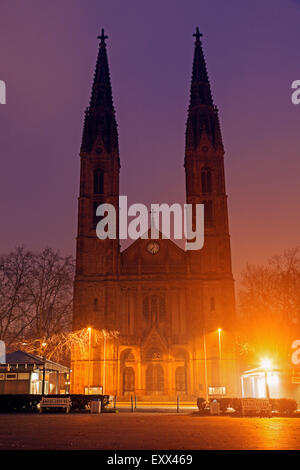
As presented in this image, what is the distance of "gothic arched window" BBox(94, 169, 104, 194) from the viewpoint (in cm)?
6364

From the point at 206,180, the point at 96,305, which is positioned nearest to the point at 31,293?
the point at 96,305

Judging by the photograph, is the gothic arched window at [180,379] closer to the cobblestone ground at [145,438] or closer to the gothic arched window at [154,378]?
the gothic arched window at [154,378]

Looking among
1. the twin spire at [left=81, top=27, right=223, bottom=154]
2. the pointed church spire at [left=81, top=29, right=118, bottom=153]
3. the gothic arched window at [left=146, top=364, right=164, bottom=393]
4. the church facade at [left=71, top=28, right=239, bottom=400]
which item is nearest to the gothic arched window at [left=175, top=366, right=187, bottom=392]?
the church facade at [left=71, top=28, right=239, bottom=400]

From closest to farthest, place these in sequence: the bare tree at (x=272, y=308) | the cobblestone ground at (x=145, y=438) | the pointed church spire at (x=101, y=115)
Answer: the cobblestone ground at (x=145, y=438), the bare tree at (x=272, y=308), the pointed church spire at (x=101, y=115)

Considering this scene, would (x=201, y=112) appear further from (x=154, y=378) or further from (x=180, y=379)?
(x=154, y=378)

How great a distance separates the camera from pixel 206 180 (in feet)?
209

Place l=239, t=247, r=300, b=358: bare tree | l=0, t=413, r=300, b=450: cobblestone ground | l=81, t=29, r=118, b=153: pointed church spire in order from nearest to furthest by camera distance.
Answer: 1. l=0, t=413, r=300, b=450: cobblestone ground
2. l=239, t=247, r=300, b=358: bare tree
3. l=81, t=29, r=118, b=153: pointed church spire

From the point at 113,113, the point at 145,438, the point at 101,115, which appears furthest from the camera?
the point at 113,113

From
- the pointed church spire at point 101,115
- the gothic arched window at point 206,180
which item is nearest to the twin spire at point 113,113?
the pointed church spire at point 101,115

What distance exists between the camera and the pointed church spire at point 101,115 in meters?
66.1

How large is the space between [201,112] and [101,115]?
45.6 ft

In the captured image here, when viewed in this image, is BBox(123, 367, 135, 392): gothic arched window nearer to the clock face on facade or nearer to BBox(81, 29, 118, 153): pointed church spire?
the clock face on facade
